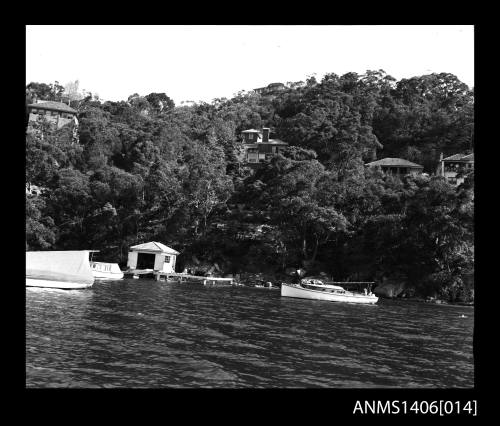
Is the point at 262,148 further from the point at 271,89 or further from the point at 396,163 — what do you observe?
the point at 271,89

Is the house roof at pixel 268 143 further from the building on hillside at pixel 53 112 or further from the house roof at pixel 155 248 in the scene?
the house roof at pixel 155 248

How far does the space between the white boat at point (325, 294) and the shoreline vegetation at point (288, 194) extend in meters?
10.5

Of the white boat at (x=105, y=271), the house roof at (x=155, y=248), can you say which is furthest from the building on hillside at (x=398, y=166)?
the white boat at (x=105, y=271)

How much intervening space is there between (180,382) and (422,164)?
252 ft

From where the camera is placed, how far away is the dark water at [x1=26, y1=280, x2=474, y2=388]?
14.1 metres

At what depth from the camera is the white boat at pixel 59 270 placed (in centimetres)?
3638

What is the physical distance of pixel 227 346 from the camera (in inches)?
741

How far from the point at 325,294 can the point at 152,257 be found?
25.1 m

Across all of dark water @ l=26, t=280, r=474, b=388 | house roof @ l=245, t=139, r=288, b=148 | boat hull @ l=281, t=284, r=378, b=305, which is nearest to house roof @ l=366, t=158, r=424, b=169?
house roof @ l=245, t=139, r=288, b=148

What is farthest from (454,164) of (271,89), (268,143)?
(271,89)

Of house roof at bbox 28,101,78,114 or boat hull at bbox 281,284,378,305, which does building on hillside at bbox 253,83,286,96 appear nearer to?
house roof at bbox 28,101,78,114

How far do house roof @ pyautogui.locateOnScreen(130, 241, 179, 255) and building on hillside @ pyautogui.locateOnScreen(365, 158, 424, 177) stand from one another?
33.5m
